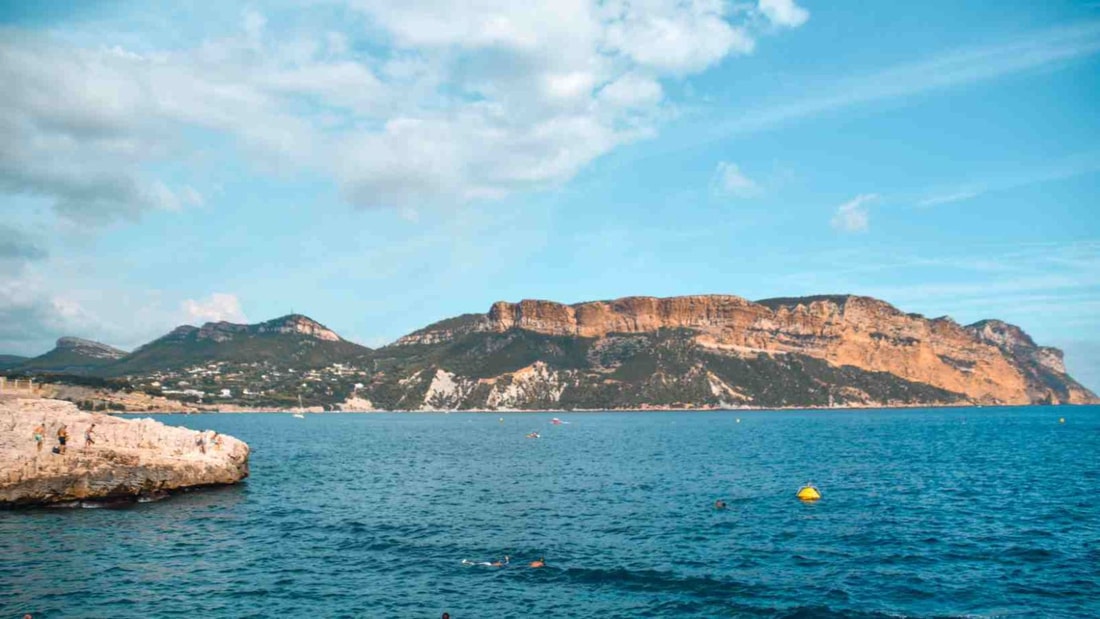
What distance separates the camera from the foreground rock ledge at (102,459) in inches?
2029

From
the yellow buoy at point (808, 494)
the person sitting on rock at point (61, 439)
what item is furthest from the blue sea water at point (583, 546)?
the person sitting on rock at point (61, 439)

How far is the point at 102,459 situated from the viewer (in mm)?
54906

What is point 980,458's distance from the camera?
288 ft

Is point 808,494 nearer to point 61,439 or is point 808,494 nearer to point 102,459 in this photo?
point 102,459

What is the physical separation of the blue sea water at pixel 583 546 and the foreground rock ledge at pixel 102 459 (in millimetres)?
2285

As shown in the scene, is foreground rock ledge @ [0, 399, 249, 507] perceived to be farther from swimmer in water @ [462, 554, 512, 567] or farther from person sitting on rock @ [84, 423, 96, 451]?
swimmer in water @ [462, 554, 512, 567]

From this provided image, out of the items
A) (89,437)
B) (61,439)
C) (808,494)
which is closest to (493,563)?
(808,494)

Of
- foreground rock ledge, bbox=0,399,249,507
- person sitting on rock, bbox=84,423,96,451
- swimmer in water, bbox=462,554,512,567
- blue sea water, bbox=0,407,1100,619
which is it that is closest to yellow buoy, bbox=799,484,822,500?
blue sea water, bbox=0,407,1100,619

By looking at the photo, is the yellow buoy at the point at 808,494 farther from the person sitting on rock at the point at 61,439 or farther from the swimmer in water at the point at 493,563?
the person sitting on rock at the point at 61,439

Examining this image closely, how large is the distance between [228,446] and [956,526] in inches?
2392

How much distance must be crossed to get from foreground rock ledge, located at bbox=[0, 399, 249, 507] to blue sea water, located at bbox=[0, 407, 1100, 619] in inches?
89.9

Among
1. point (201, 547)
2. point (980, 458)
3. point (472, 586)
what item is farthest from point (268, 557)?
point (980, 458)

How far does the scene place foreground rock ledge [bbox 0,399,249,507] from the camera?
169ft

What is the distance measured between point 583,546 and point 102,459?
39.4 m
